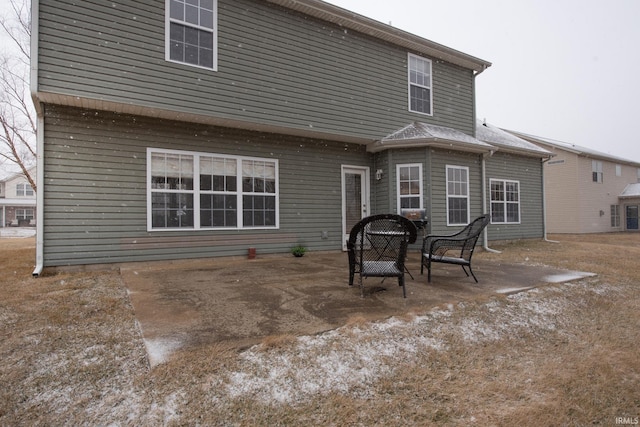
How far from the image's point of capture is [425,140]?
8.09 m

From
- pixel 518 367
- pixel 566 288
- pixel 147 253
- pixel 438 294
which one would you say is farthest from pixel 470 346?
pixel 147 253

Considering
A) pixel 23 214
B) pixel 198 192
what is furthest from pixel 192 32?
pixel 23 214

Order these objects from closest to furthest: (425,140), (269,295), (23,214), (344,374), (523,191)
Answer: (344,374)
(269,295)
(425,140)
(523,191)
(23,214)

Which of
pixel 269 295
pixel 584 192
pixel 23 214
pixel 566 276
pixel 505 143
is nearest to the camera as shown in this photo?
pixel 269 295

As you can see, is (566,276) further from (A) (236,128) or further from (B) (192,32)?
(B) (192,32)

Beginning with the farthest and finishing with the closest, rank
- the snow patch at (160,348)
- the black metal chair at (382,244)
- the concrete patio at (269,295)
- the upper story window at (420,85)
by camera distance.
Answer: the upper story window at (420,85) → the black metal chair at (382,244) → the concrete patio at (269,295) → the snow patch at (160,348)

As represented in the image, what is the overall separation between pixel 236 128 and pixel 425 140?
4561mm

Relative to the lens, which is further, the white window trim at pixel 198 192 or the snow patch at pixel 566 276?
the white window trim at pixel 198 192

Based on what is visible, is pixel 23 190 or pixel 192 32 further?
pixel 23 190

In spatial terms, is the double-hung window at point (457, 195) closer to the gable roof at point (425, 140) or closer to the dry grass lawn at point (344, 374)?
the gable roof at point (425, 140)

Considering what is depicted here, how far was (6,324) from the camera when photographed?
308 centimetres

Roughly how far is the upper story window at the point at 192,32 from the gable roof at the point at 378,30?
1504mm

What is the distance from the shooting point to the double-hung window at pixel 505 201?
11258 millimetres

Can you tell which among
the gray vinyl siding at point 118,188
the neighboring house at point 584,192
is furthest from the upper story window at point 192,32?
the neighboring house at point 584,192
